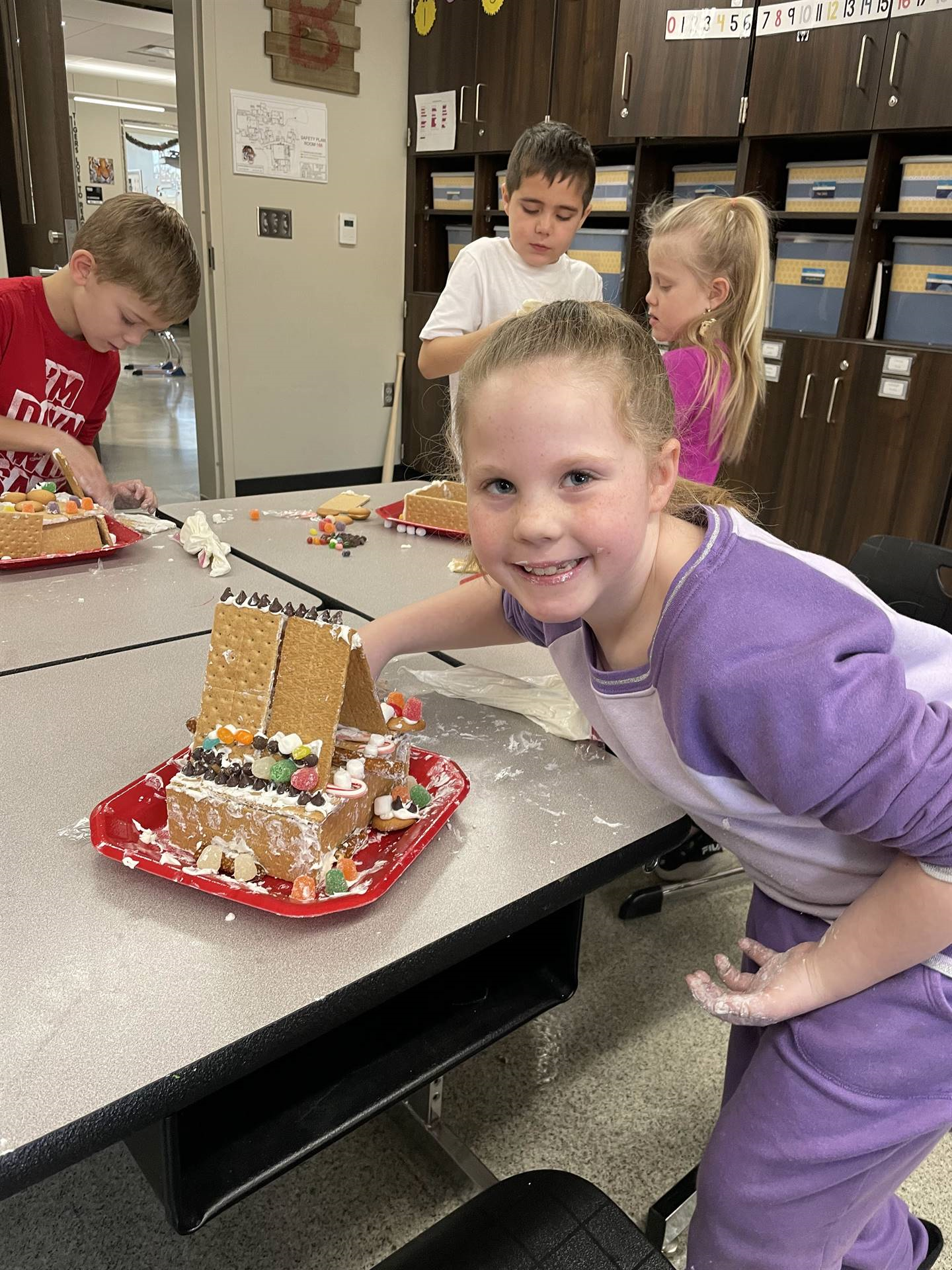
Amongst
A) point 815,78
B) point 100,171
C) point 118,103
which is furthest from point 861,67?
point 100,171

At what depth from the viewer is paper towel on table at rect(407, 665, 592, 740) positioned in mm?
1118

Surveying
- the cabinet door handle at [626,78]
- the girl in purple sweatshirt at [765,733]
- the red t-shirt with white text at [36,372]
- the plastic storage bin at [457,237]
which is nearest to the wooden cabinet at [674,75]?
the cabinet door handle at [626,78]

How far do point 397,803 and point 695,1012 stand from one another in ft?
3.49

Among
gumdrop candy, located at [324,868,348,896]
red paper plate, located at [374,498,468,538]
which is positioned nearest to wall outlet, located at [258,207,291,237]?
red paper plate, located at [374,498,468,538]

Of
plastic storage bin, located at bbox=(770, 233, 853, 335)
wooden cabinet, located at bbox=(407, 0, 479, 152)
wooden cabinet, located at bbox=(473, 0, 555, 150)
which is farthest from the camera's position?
wooden cabinet, located at bbox=(407, 0, 479, 152)

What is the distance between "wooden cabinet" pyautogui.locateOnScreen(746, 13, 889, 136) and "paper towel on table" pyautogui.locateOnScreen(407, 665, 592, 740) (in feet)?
9.19

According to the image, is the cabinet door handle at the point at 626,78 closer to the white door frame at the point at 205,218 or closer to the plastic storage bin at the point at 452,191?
the plastic storage bin at the point at 452,191

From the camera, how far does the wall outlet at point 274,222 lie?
173 inches

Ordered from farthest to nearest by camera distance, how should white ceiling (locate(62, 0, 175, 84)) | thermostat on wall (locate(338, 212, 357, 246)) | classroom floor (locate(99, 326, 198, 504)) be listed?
white ceiling (locate(62, 0, 175, 84)), classroom floor (locate(99, 326, 198, 504)), thermostat on wall (locate(338, 212, 357, 246))

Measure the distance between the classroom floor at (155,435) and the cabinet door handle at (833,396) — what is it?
2.51 m

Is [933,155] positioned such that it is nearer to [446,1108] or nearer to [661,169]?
[661,169]

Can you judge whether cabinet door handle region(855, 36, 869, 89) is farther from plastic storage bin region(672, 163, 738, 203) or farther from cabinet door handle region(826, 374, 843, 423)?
cabinet door handle region(826, 374, 843, 423)

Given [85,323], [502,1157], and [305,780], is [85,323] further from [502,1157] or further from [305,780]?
[502,1157]

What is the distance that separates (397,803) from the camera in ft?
2.97
